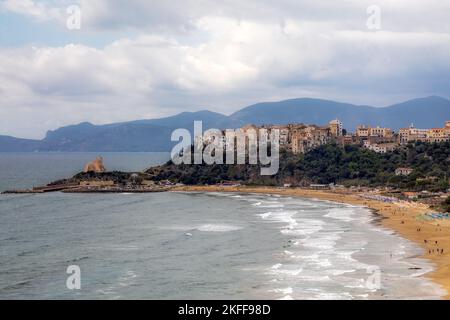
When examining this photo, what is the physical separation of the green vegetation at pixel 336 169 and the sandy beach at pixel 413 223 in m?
10.2

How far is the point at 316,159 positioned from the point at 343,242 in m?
87.9

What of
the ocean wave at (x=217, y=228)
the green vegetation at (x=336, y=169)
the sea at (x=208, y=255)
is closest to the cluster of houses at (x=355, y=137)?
the green vegetation at (x=336, y=169)

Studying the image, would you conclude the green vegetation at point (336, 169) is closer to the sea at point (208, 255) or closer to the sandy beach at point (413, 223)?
the sandy beach at point (413, 223)

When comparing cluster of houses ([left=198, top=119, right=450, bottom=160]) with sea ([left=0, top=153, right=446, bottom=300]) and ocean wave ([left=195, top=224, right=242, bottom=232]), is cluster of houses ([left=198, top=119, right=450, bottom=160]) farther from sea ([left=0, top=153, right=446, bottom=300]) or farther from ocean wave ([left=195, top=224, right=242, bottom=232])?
ocean wave ([left=195, top=224, right=242, bottom=232])

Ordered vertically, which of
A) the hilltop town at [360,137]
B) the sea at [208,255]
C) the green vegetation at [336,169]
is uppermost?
the hilltop town at [360,137]

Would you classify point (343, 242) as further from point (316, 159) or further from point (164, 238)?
point (316, 159)

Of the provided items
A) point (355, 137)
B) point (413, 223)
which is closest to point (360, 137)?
point (355, 137)

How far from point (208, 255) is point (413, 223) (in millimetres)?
28045

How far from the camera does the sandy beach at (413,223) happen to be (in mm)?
43594

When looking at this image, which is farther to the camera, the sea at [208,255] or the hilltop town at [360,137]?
the hilltop town at [360,137]

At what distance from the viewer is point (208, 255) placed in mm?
46656

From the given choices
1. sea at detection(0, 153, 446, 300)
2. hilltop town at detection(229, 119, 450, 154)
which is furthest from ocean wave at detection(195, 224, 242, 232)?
hilltop town at detection(229, 119, 450, 154)

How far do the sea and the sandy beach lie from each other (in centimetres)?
111
